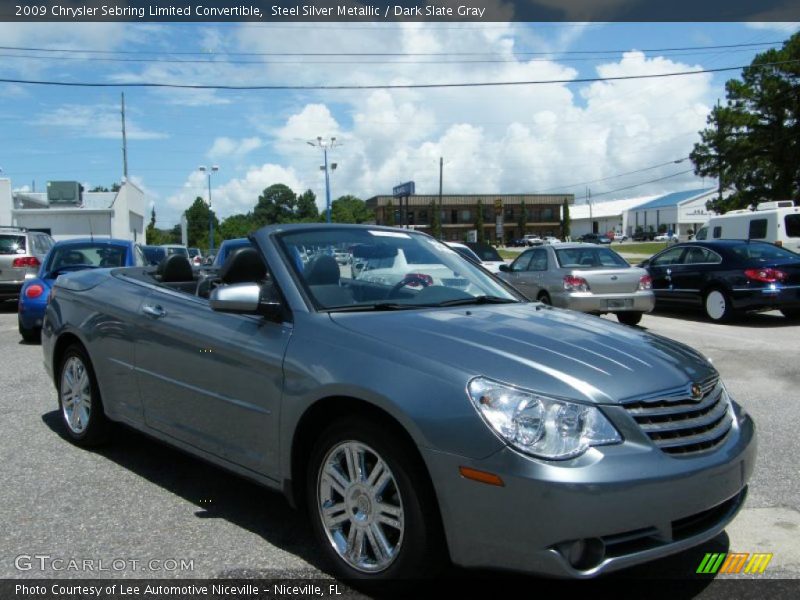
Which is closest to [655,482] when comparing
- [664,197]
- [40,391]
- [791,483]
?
[791,483]

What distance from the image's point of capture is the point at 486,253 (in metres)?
21.2

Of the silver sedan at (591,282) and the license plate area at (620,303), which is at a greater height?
the silver sedan at (591,282)

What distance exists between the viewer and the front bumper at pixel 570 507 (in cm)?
259

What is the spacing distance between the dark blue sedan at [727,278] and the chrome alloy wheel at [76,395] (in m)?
10.8

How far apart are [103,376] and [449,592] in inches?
112

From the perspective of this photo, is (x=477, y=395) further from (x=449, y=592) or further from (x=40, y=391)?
(x=40, y=391)

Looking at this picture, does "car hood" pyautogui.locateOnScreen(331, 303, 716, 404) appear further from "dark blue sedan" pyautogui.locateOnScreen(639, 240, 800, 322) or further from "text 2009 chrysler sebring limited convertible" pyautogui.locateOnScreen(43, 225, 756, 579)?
"dark blue sedan" pyautogui.locateOnScreen(639, 240, 800, 322)

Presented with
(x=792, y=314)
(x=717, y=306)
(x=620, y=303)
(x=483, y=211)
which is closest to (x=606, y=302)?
(x=620, y=303)

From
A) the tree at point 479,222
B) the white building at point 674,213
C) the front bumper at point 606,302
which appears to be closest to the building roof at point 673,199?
the white building at point 674,213

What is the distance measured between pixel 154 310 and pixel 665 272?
A: 11901 millimetres

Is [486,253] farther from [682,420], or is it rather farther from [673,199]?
[673,199]

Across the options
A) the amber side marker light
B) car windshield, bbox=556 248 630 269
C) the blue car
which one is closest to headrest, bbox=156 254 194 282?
the amber side marker light

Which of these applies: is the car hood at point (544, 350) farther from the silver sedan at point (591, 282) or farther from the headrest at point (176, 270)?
the silver sedan at point (591, 282)

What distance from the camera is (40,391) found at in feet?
23.6
